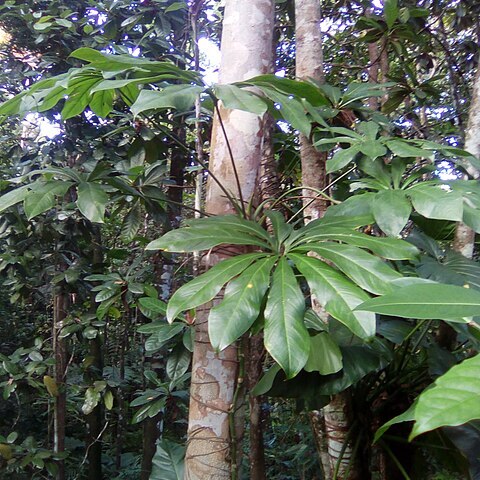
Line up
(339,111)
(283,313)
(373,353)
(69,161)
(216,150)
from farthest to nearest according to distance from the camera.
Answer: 1. (69,161)
2. (339,111)
3. (216,150)
4. (373,353)
5. (283,313)

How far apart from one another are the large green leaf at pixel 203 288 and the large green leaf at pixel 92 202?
35cm

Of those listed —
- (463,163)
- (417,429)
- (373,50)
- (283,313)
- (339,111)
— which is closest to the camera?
(417,429)

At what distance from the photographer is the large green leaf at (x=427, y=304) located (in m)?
0.47

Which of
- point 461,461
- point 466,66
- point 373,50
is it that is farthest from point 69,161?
point 466,66

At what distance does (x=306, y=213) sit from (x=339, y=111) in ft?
1.10

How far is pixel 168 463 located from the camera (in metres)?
1.32

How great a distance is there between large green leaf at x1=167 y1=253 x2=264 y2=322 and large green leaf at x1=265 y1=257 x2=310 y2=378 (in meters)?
0.08

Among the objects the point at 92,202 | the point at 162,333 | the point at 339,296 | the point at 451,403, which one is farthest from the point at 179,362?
the point at 451,403

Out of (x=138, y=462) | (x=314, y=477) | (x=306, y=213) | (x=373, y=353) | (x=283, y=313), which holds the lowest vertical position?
(x=138, y=462)

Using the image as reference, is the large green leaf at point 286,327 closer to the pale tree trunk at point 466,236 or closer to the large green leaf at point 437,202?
the large green leaf at point 437,202

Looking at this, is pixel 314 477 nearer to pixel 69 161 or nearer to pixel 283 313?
pixel 69 161

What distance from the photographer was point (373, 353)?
0.93 meters

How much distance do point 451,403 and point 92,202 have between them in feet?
2.81

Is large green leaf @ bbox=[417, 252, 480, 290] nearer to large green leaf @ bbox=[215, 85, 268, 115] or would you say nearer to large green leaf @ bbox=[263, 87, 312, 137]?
large green leaf @ bbox=[263, 87, 312, 137]
